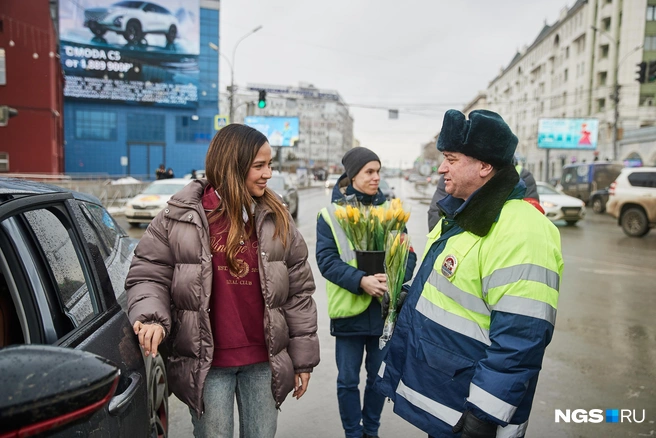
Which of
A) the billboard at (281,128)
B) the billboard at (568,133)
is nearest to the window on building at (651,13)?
the billboard at (568,133)

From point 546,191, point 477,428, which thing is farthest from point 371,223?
point 546,191

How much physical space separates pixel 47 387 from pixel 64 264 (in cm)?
133

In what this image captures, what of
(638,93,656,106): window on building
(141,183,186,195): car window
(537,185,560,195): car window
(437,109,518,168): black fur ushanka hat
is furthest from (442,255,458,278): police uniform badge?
(638,93,656,106): window on building

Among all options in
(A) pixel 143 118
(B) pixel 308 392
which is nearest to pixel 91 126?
(A) pixel 143 118

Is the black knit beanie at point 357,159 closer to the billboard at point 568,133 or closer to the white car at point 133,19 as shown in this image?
the billboard at point 568,133

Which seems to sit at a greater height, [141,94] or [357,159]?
[141,94]

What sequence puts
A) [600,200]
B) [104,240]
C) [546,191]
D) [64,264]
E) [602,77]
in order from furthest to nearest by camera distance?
[602,77], [600,200], [546,191], [104,240], [64,264]

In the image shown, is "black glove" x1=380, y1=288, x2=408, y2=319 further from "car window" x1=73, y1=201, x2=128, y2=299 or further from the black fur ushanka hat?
"car window" x1=73, y1=201, x2=128, y2=299

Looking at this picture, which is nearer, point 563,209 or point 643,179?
point 643,179

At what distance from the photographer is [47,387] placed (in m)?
0.98

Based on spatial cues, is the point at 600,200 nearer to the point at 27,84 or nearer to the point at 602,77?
the point at 27,84

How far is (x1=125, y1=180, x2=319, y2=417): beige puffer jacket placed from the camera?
2184 mm

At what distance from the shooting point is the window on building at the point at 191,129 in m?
53.8

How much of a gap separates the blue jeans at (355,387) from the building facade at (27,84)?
90.9 ft
